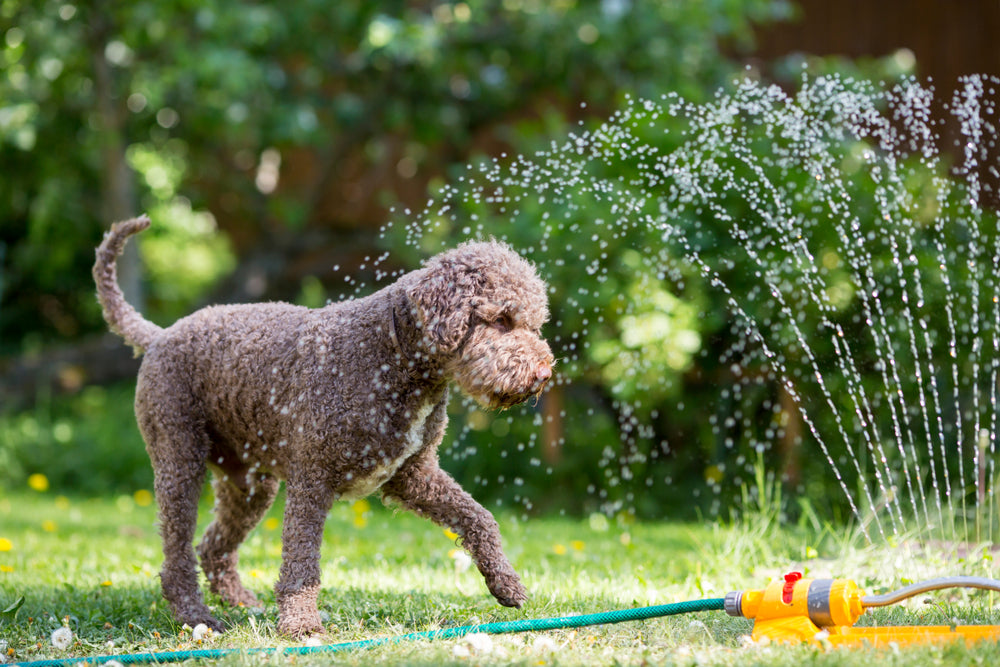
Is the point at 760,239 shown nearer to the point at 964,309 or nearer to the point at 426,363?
the point at 964,309

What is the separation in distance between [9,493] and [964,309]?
6306 mm

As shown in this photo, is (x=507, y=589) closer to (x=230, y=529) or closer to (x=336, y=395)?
(x=336, y=395)

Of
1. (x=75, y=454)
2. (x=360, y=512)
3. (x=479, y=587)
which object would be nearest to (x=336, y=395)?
(x=479, y=587)

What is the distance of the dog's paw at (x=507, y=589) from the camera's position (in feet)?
9.80

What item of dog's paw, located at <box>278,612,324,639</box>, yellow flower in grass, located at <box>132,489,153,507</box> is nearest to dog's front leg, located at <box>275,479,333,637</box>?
dog's paw, located at <box>278,612,324,639</box>

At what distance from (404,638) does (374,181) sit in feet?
25.4

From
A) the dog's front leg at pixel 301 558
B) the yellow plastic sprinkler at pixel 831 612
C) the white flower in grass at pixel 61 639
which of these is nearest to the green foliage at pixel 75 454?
the white flower in grass at pixel 61 639

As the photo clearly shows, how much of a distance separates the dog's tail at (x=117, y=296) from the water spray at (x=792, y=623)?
3.97 feet

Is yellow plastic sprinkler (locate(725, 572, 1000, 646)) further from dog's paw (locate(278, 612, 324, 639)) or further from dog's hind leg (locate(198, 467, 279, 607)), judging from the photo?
dog's hind leg (locate(198, 467, 279, 607))

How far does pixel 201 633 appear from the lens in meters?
2.94

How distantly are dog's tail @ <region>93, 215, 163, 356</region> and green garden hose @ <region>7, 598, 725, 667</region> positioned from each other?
3.93 feet

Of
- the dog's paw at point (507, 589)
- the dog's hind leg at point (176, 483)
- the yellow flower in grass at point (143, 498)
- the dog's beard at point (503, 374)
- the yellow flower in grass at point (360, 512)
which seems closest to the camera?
the dog's beard at point (503, 374)

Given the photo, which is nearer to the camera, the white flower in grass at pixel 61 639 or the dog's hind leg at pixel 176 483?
the white flower in grass at pixel 61 639

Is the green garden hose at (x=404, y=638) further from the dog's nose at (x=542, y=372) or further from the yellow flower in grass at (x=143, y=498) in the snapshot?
the yellow flower in grass at (x=143, y=498)
